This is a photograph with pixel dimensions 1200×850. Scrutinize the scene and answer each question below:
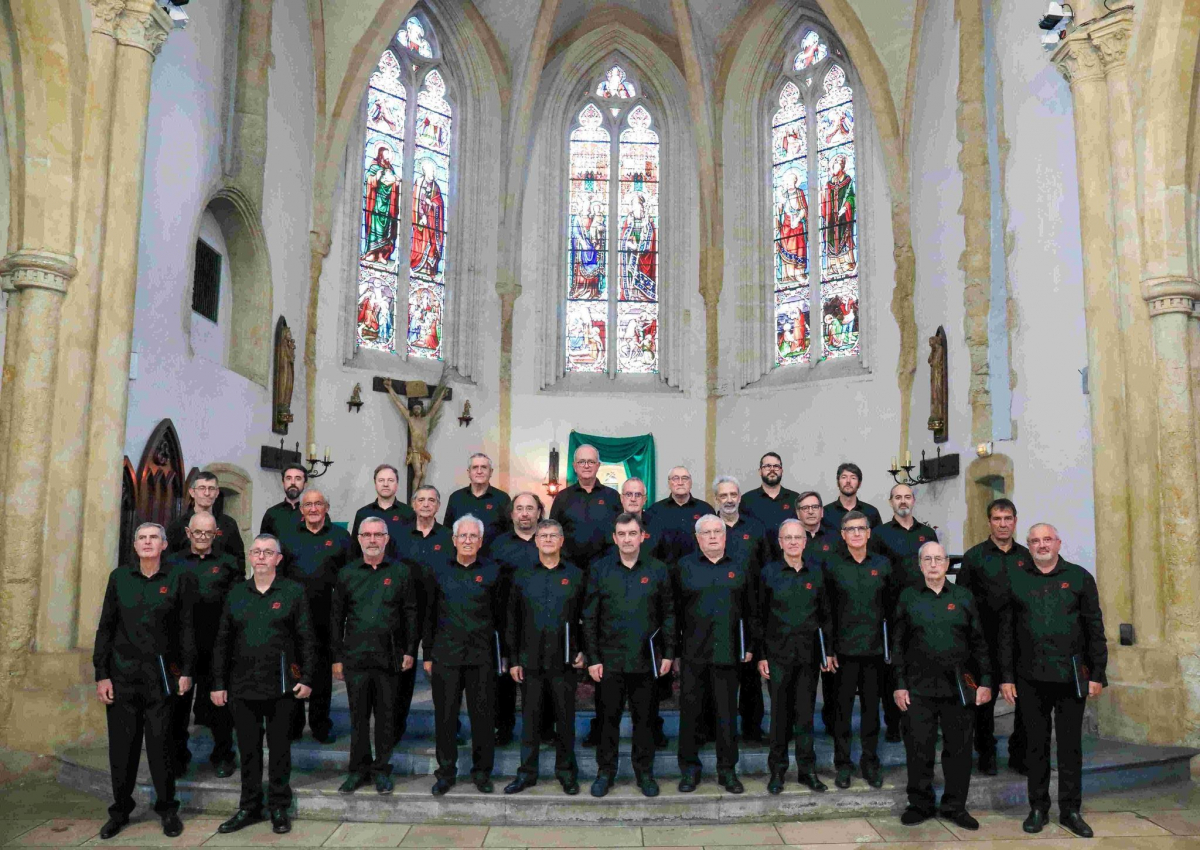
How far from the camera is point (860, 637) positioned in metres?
5.66

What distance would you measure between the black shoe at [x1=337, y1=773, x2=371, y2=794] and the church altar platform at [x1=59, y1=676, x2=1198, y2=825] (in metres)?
0.03

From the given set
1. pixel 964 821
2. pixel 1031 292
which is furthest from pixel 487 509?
pixel 1031 292

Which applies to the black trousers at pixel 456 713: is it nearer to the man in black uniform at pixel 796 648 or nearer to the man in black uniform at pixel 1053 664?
the man in black uniform at pixel 796 648

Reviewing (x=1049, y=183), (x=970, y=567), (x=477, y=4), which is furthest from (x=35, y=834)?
(x=477, y=4)

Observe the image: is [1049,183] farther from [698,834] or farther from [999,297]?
[698,834]

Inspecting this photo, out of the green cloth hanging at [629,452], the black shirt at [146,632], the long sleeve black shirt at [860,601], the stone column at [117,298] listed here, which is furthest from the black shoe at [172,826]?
the green cloth hanging at [629,452]

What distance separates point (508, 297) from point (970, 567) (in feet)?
33.4

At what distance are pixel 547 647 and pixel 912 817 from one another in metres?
2.16

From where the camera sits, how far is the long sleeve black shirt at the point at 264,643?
5.27 metres

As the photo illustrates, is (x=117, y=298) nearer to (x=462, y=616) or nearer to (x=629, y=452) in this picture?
(x=462, y=616)

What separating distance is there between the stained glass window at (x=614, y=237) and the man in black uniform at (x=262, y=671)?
1039 cm

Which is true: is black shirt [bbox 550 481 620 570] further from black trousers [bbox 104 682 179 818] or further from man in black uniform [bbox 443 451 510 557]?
black trousers [bbox 104 682 179 818]

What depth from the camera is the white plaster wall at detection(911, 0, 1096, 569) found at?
27.4 ft

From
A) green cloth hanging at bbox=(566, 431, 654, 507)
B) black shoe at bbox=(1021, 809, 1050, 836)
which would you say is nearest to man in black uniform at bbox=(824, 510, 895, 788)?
black shoe at bbox=(1021, 809, 1050, 836)
